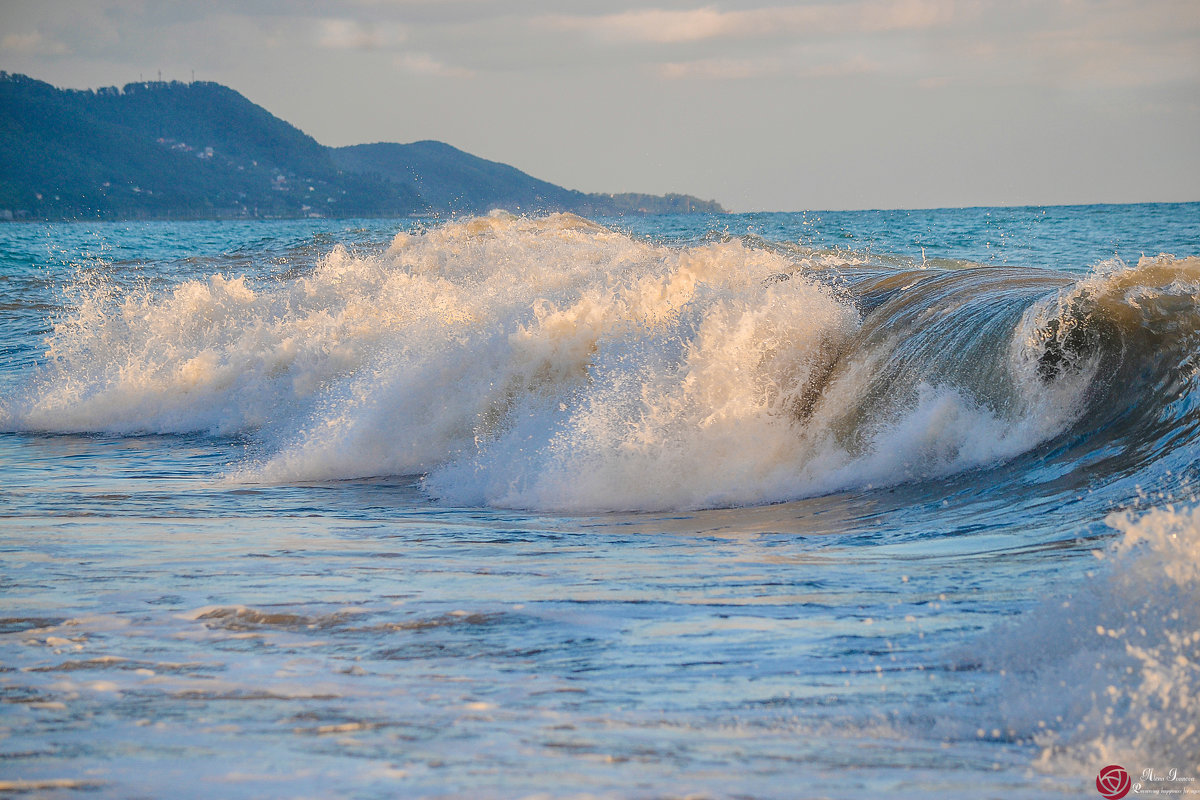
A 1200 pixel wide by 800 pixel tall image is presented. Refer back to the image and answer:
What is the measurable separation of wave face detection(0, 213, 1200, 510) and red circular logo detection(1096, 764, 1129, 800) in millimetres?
3189

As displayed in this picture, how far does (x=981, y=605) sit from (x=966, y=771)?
1.29 meters

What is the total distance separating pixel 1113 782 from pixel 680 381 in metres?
4.65

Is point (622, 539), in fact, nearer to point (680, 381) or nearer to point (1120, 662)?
point (680, 381)

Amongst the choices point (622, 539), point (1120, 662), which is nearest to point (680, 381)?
point (622, 539)

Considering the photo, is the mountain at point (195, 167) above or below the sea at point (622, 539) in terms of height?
above

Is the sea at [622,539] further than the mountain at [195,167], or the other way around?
the mountain at [195,167]

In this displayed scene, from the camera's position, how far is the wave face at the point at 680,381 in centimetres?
564

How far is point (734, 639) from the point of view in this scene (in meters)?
3.16

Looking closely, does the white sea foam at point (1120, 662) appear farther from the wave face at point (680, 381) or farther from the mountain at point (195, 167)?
the mountain at point (195, 167)

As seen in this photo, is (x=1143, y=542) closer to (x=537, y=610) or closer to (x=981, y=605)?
(x=981, y=605)

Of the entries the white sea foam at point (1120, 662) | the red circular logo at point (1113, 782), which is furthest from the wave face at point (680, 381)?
the red circular logo at point (1113, 782)

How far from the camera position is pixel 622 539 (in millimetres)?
4980

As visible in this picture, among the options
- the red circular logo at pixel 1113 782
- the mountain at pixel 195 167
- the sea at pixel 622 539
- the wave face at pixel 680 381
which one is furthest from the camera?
the mountain at pixel 195 167

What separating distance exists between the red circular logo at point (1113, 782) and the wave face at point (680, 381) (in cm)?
319
